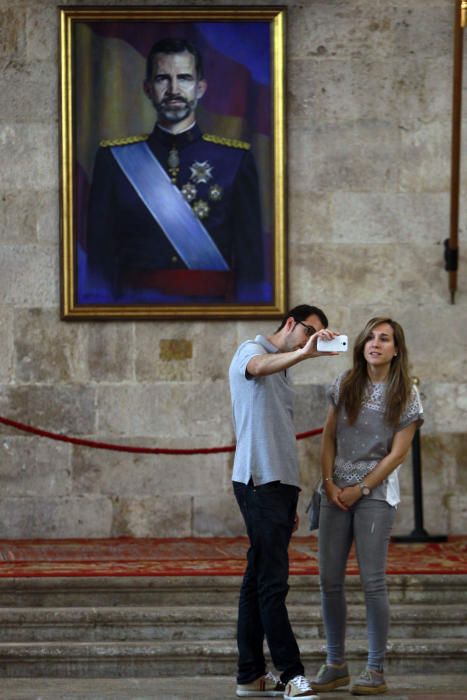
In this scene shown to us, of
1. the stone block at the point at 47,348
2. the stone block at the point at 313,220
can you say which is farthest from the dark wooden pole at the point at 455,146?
the stone block at the point at 47,348

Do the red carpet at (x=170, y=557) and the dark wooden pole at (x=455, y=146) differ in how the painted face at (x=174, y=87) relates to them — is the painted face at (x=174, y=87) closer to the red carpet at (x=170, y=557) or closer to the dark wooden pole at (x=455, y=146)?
the dark wooden pole at (x=455, y=146)

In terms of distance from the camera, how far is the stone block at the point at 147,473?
34.8 ft

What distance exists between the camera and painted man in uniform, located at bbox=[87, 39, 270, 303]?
10.7m

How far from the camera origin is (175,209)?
1074 centimetres

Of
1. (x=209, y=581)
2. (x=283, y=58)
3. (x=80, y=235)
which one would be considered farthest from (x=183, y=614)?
(x=283, y=58)

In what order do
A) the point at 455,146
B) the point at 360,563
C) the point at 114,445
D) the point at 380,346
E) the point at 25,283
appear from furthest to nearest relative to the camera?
1. the point at 25,283
2. the point at 455,146
3. the point at 114,445
4. the point at 380,346
5. the point at 360,563

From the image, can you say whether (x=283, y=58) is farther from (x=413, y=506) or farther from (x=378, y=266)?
(x=413, y=506)

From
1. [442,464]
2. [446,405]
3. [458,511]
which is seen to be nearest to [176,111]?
[446,405]

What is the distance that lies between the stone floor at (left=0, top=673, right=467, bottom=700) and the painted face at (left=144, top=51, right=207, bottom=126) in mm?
4925

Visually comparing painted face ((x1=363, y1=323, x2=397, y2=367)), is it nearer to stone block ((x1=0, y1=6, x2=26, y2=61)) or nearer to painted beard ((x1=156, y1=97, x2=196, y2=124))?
painted beard ((x1=156, y1=97, x2=196, y2=124))

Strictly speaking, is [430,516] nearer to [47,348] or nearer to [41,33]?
[47,348]

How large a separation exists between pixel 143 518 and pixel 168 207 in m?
2.26

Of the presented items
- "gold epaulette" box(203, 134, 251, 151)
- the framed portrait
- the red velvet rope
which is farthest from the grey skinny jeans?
"gold epaulette" box(203, 134, 251, 151)

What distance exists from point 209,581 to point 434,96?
173 inches
